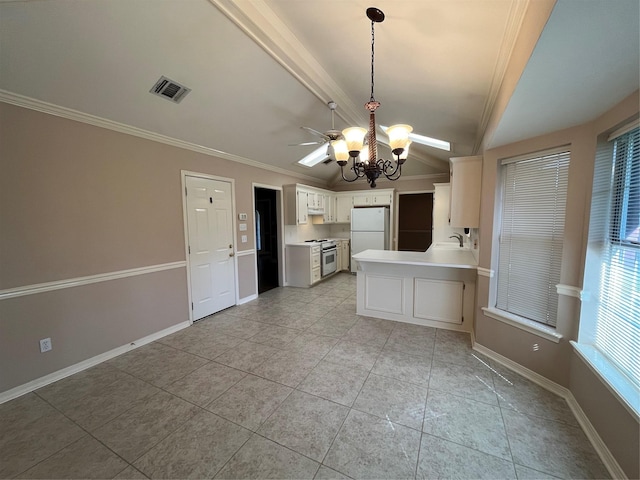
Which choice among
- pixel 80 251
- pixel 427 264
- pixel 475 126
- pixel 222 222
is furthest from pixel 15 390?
pixel 475 126

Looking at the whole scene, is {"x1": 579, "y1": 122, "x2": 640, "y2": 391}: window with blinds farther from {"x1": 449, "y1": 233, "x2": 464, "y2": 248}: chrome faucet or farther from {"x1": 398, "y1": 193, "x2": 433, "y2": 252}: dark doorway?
{"x1": 398, "y1": 193, "x2": 433, "y2": 252}: dark doorway

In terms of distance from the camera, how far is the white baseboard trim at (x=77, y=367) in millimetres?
2059

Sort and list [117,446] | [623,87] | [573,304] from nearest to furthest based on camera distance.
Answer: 1. [623,87]
2. [117,446]
3. [573,304]

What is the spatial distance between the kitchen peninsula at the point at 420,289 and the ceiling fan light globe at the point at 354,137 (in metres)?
1.61

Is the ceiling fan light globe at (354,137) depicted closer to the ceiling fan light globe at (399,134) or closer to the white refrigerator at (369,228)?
the ceiling fan light globe at (399,134)

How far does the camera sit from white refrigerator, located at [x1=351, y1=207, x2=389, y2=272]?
19.3ft

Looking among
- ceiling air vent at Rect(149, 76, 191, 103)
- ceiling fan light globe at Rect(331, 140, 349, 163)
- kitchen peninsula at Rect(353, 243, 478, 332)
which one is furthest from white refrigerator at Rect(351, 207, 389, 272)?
ceiling air vent at Rect(149, 76, 191, 103)

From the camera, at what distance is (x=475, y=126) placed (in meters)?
2.99

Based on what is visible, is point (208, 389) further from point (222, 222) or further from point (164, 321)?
point (222, 222)

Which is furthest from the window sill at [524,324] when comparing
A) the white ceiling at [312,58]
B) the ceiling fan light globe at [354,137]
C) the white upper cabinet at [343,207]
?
the white upper cabinet at [343,207]

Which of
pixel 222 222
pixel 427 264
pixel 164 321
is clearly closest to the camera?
pixel 427 264

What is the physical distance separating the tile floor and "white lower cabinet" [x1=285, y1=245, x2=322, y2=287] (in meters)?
2.45

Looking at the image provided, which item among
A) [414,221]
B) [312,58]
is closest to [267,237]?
[414,221]

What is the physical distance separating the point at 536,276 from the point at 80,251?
4287 mm
